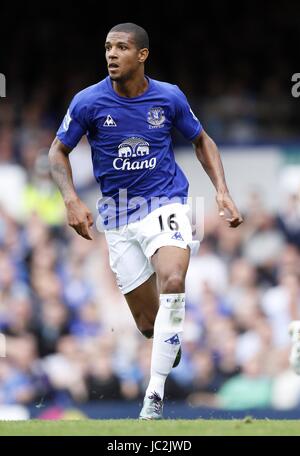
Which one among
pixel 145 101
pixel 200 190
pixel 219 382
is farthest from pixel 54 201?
pixel 145 101

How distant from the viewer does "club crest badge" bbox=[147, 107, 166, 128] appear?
9469 millimetres

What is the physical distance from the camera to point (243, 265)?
55.3 feet

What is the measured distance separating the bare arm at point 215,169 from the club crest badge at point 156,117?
0.39 m

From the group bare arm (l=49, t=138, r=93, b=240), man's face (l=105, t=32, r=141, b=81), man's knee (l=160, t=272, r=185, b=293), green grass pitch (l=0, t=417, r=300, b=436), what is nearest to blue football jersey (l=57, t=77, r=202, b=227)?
bare arm (l=49, t=138, r=93, b=240)

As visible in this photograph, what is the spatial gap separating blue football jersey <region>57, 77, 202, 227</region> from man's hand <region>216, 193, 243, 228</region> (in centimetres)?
43

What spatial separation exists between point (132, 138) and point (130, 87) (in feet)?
1.31

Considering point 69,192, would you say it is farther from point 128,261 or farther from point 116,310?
point 116,310

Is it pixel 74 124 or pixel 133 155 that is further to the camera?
pixel 133 155

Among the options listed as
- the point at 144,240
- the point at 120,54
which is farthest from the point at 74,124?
the point at 144,240

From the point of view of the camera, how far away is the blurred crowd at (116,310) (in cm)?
1608

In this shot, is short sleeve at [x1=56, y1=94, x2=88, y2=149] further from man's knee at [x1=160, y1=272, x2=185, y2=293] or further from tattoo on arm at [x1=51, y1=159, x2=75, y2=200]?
man's knee at [x1=160, y1=272, x2=185, y2=293]

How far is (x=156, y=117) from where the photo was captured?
9500mm

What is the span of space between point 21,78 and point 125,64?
9431mm

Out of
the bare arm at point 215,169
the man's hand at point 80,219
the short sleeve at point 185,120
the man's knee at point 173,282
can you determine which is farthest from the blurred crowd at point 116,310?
the man's hand at point 80,219
